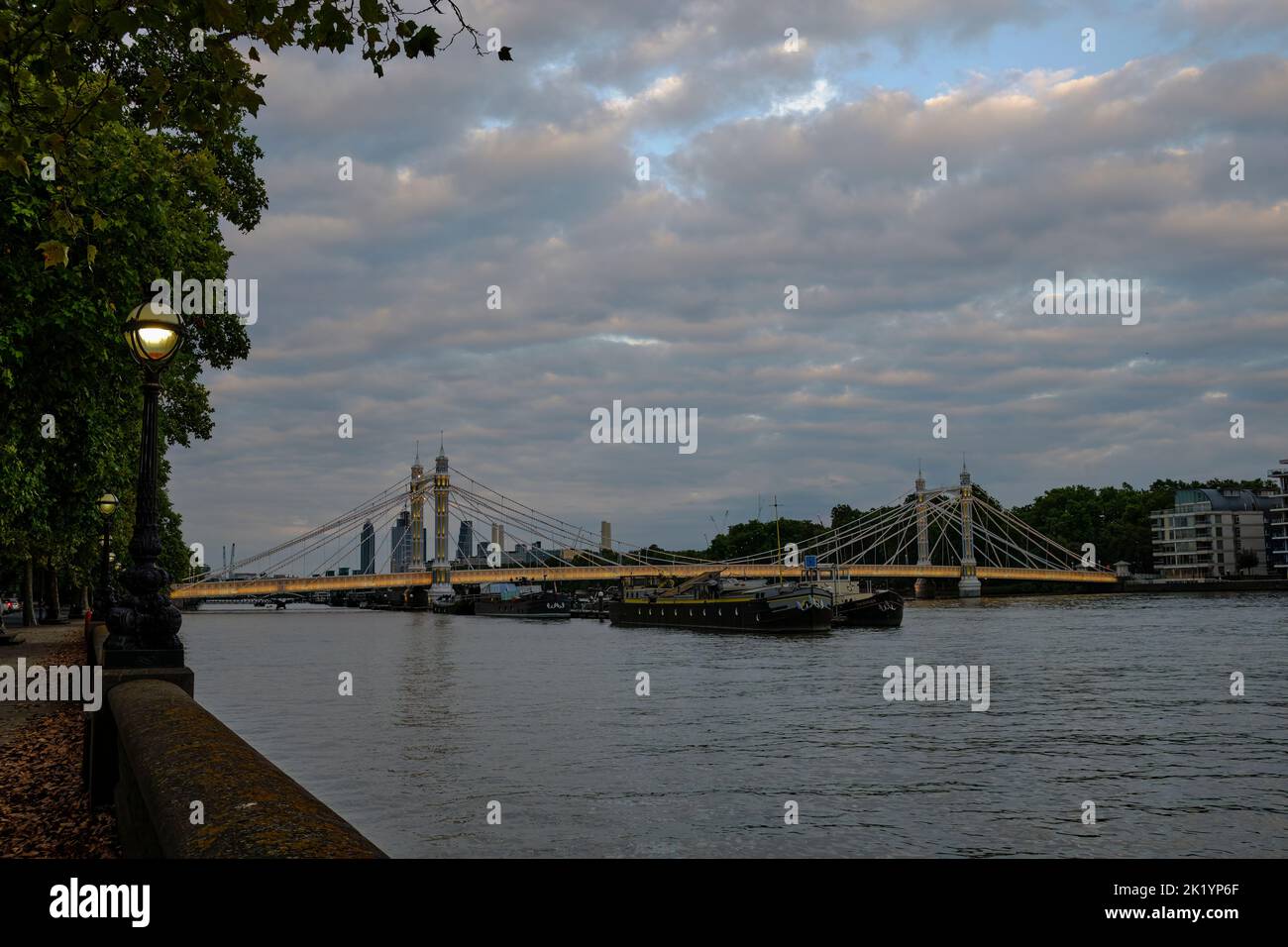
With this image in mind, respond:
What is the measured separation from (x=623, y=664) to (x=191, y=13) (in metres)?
38.9

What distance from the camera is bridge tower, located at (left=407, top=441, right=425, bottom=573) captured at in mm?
155250

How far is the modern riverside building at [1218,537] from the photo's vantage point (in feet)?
537

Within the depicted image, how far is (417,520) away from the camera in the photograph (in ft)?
527

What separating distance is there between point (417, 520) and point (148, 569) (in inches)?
6049

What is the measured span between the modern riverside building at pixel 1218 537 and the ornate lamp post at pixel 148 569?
178329 millimetres

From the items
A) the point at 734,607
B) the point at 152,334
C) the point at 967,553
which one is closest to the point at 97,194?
the point at 152,334

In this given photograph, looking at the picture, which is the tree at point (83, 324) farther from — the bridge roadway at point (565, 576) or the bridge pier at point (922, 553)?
the bridge pier at point (922, 553)

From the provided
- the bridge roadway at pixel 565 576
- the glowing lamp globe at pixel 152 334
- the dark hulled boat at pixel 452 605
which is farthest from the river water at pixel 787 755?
the dark hulled boat at pixel 452 605

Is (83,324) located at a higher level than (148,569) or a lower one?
higher

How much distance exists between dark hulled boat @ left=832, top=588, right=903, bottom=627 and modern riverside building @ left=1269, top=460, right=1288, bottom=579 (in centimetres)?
10176

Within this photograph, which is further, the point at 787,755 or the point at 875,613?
the point at 875,613

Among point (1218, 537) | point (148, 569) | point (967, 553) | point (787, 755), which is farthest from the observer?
point (1218, 537)

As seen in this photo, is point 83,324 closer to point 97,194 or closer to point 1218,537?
point 97,194

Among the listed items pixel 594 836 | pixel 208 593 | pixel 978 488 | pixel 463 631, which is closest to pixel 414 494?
pixel 208 593
